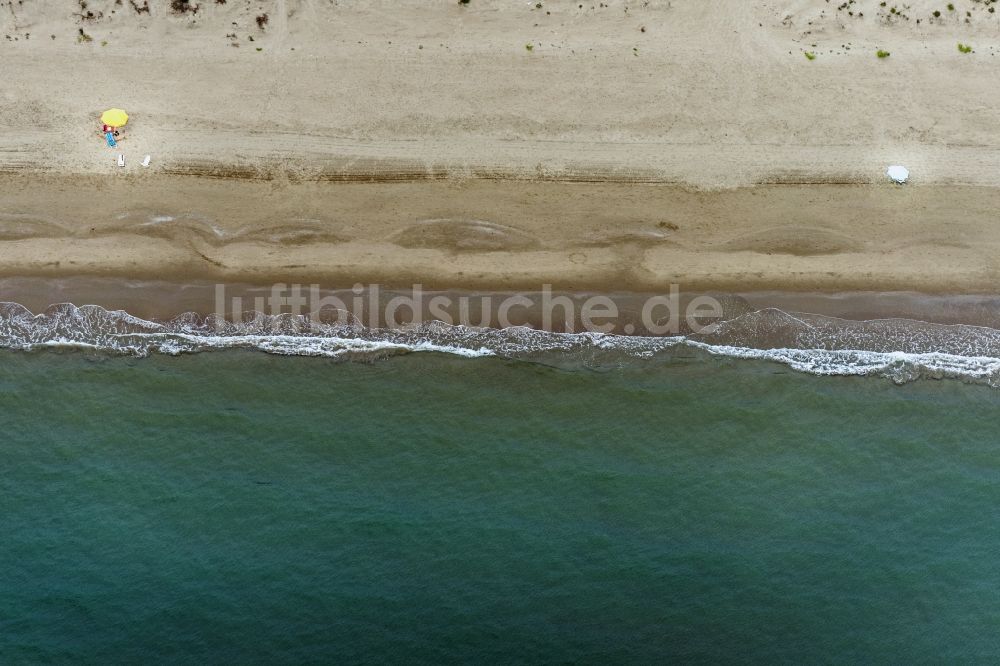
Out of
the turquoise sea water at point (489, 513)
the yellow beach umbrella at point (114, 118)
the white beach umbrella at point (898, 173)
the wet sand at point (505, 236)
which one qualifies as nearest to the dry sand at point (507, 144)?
the wet sand at point (505, 236)

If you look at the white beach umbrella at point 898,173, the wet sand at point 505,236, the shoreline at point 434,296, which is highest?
the white beach umbrella at point 898,173

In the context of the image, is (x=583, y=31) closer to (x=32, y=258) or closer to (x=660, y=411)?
(x=660, y=411)

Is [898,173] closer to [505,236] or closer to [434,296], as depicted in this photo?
[505,236]

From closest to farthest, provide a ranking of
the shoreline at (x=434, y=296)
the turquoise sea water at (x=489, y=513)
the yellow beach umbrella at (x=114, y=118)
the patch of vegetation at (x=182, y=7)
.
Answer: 1. the turquoise sea water at (x=489, y=513)
2. the yellow beach umbrella at (x=114, y=118)
3. the shoreline at (x=434, y=296)
4. the patch of vegetation at (x=182, y=7)

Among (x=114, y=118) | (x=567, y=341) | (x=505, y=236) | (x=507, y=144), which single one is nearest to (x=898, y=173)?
(x=567, y=341)

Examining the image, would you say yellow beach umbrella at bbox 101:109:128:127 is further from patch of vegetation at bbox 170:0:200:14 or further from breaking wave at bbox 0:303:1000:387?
breaking wave at bbox 0:303:1000:387

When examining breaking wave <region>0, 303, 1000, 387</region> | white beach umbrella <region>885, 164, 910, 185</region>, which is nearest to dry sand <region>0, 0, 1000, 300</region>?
white beach umbrella <region>885, 164, 910, 185</region>

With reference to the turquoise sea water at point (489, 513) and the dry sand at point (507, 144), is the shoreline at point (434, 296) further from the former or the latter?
the turquoise sea water at point (489, 513)

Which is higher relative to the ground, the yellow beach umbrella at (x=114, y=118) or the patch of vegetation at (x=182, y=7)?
the patch of vegetation at (x=182, y=7)
